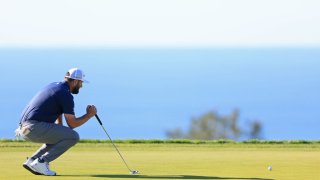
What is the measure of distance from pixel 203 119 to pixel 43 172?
63.1 m

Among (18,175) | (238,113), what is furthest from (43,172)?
(238,113)

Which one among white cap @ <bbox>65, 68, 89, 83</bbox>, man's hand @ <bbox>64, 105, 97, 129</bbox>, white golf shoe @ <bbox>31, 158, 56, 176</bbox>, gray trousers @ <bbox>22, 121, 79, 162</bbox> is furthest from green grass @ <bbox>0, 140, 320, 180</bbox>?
white cap @ <bbox>65, 68, 89, 83</bbox>

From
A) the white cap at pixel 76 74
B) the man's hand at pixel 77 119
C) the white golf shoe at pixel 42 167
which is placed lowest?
the white golf shoe at pixel 42 167

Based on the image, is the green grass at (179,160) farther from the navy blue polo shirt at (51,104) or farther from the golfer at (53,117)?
the navy blue polo shirt at (51,104)

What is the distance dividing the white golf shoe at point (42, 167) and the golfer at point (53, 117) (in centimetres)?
2

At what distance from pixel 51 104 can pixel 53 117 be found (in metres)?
0.20

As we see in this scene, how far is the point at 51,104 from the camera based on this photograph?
1241 centimetres

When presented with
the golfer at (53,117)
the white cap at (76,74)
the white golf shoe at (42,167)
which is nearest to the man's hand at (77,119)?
the golfer at (53,117)

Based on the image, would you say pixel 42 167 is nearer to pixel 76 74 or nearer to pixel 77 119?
pixel 77 119

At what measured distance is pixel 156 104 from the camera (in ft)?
648

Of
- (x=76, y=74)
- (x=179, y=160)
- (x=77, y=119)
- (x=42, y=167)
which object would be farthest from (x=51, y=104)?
(x=179, y=160)

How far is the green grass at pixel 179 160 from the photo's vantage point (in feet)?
41.0

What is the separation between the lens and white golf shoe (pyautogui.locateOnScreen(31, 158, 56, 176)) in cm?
1220

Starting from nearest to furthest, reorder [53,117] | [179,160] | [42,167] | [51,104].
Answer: [42,167] → [51,104] → [53,117] → [179,160]
